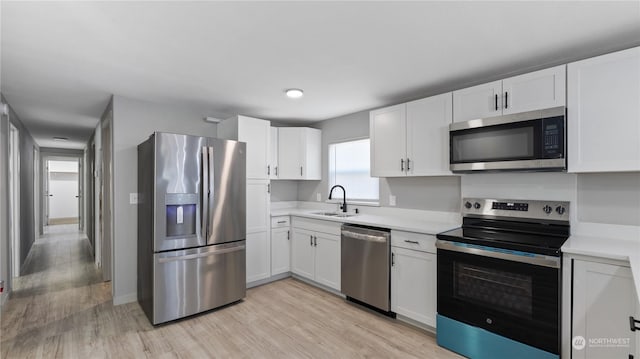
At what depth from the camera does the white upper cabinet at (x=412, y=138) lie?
109 inches

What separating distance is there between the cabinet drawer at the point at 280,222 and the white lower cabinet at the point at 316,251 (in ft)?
0.30

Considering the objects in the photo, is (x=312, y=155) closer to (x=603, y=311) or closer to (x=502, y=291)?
(x=502, y=291)

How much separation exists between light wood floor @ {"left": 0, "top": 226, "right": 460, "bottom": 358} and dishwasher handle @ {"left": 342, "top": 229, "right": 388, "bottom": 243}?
0.75 meters

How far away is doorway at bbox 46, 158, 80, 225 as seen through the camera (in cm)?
998

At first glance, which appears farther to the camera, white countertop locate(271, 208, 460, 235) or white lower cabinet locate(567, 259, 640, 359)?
white countertop locate(271, 208, 460, 235)

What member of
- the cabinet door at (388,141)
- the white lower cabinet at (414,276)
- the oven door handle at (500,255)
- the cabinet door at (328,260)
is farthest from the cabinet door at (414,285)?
the cabinet door at (388,141)

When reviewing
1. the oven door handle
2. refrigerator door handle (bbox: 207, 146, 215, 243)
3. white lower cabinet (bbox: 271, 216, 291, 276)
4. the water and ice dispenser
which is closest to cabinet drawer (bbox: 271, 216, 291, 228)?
white lower cabinet (bbox: 271, 216, 291, 276)

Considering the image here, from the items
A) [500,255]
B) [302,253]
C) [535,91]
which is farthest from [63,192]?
[535,91]

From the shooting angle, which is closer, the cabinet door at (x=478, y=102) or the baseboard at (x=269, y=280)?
the cabinet door at (x=478, y=102)

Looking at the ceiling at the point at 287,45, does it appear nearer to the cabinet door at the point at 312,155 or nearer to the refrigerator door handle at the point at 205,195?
the refrigerator door handle at the point at 205,195

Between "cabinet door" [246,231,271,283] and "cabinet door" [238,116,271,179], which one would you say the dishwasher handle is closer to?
"cabinet door" [246,231,271,283]

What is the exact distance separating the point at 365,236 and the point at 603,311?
1.76m

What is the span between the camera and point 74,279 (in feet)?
13.5

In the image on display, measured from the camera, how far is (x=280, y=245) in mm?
4004
